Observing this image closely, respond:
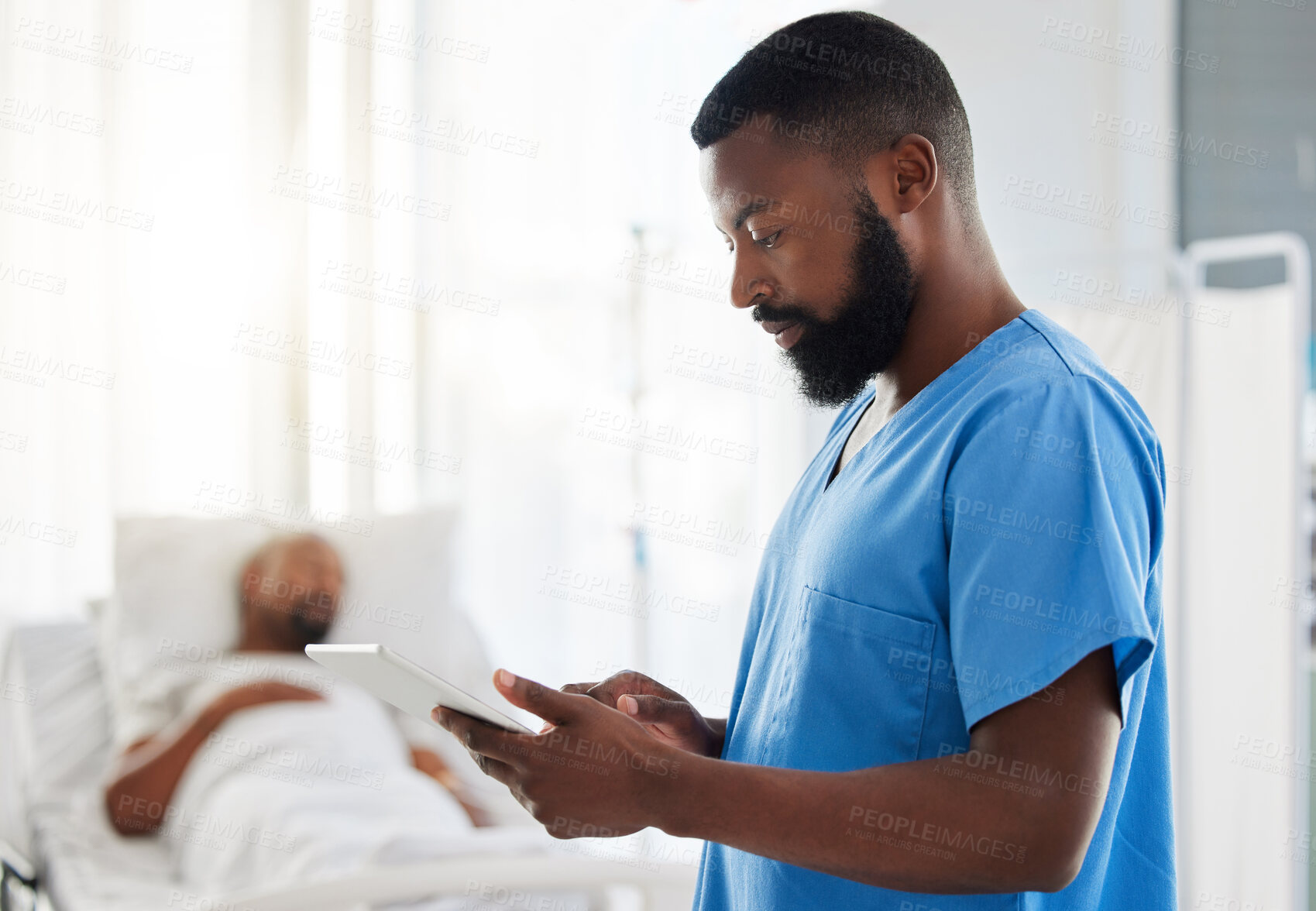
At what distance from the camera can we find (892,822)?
0.55 m

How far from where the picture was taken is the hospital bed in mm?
1107

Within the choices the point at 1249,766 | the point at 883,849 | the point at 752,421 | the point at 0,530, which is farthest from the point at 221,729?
the point at 1249,766

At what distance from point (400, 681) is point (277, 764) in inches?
49.3

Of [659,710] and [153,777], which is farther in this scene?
[153,777]

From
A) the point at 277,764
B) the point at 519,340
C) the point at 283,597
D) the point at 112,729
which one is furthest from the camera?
the point at 519,340

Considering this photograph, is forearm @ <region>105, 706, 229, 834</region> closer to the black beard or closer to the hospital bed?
the hospital bed

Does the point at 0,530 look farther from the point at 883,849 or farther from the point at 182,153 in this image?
the point at 883,849

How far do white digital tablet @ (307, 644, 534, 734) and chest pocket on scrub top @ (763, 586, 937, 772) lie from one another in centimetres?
19

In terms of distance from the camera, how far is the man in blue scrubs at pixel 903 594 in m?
0.55

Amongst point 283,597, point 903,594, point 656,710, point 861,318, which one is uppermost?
point 861,318

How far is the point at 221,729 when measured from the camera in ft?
6.02

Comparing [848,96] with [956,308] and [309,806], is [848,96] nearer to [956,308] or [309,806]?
[956,308]

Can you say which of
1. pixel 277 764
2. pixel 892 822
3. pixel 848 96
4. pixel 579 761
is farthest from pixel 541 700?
pixel 277 764

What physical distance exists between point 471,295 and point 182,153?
2.22ft
